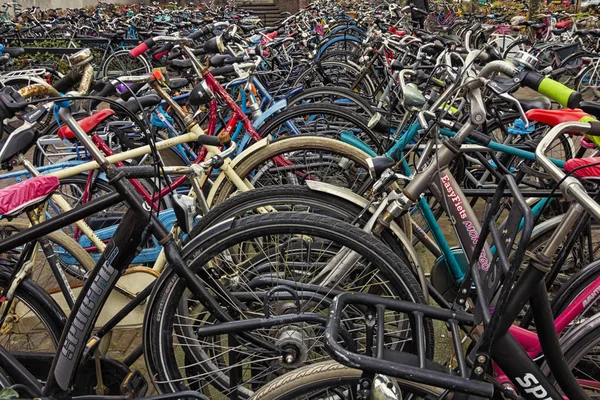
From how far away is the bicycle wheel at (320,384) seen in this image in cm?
161

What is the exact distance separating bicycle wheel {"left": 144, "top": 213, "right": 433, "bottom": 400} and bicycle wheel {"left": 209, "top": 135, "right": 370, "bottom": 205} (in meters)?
0.87

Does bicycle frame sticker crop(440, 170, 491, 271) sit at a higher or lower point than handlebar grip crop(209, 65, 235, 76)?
lower

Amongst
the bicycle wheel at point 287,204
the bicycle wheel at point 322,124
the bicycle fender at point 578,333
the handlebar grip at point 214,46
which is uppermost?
the handlebar grip at point 214,46

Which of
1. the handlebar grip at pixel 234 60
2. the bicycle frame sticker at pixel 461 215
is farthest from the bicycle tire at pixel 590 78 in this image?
the bicycle frame sticker at pixel 461 215

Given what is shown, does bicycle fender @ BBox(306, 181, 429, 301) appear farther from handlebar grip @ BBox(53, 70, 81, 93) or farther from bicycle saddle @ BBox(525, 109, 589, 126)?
handlebar grip @ BBox(53, 70, 81, 93)

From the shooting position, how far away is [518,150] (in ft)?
9.50

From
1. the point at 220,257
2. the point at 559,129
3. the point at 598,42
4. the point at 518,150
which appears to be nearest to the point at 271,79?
the point at 518,150

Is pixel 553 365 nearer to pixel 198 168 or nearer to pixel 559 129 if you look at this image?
pixel 559 129

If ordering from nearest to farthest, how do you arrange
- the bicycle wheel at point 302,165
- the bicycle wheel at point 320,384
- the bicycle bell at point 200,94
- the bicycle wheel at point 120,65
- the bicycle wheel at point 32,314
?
the bicycle wheel at point 320,384, the bicycle wheel at point 32,314, the bicycle wheel at point 302,165, the bicycle bell at point 200,94, the bicycle wheel at point 120,65

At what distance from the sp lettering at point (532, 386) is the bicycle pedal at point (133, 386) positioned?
1591 mm

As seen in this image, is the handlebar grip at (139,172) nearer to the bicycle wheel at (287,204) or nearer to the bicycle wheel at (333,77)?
the bicycle wheel at (287,204)

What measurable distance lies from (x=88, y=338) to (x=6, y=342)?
93 centimetres

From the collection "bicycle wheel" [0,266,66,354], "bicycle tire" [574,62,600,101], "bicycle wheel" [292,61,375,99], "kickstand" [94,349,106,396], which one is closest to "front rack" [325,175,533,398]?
"kickstand" [94,349,106,396]

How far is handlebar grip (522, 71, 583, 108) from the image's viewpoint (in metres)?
1.67
